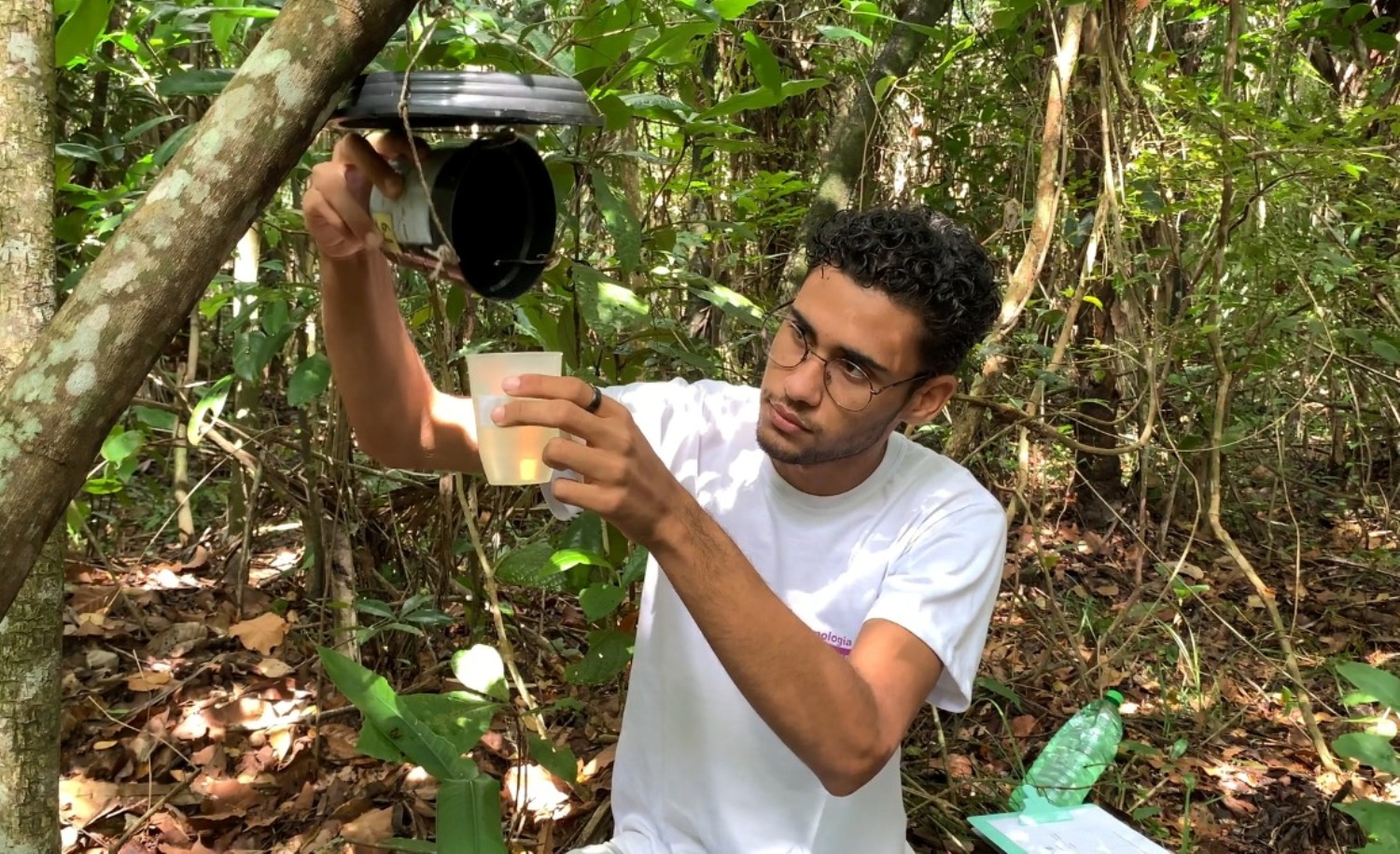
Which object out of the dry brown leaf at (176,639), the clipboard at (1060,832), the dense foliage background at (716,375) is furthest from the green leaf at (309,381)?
the clipboard at (1060,832)

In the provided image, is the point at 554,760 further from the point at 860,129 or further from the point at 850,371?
the point at 860,129

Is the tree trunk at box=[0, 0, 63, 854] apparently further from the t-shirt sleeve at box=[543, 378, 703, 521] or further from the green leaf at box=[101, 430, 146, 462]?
the green leaf at box=[101, 430, 146, 462]

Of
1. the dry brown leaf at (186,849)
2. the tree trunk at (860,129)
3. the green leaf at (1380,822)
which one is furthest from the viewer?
the tree trunk at (860,129)

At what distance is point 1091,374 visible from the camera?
455cm

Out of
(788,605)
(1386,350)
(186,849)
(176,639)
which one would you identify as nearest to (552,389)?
(788,605)

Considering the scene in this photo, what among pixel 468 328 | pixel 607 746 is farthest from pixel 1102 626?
pixel 468 328

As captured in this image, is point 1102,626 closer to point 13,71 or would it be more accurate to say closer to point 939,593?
point 939,593

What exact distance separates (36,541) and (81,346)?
0.18 metres

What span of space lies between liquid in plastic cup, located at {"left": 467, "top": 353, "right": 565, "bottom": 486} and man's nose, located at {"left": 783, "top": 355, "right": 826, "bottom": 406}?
0.51 metres

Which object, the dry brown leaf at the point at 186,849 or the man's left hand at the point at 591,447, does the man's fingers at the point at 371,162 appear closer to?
the man's left hand at the point at 591,447

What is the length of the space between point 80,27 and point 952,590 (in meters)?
1.48

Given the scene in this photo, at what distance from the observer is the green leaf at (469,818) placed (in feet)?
4.72

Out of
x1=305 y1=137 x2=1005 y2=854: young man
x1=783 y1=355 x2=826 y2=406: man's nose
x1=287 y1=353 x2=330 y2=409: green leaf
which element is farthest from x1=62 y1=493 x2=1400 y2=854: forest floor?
x1=783 y1=355 x2=826 y2=406: man's nose

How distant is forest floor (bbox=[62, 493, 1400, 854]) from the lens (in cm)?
234
